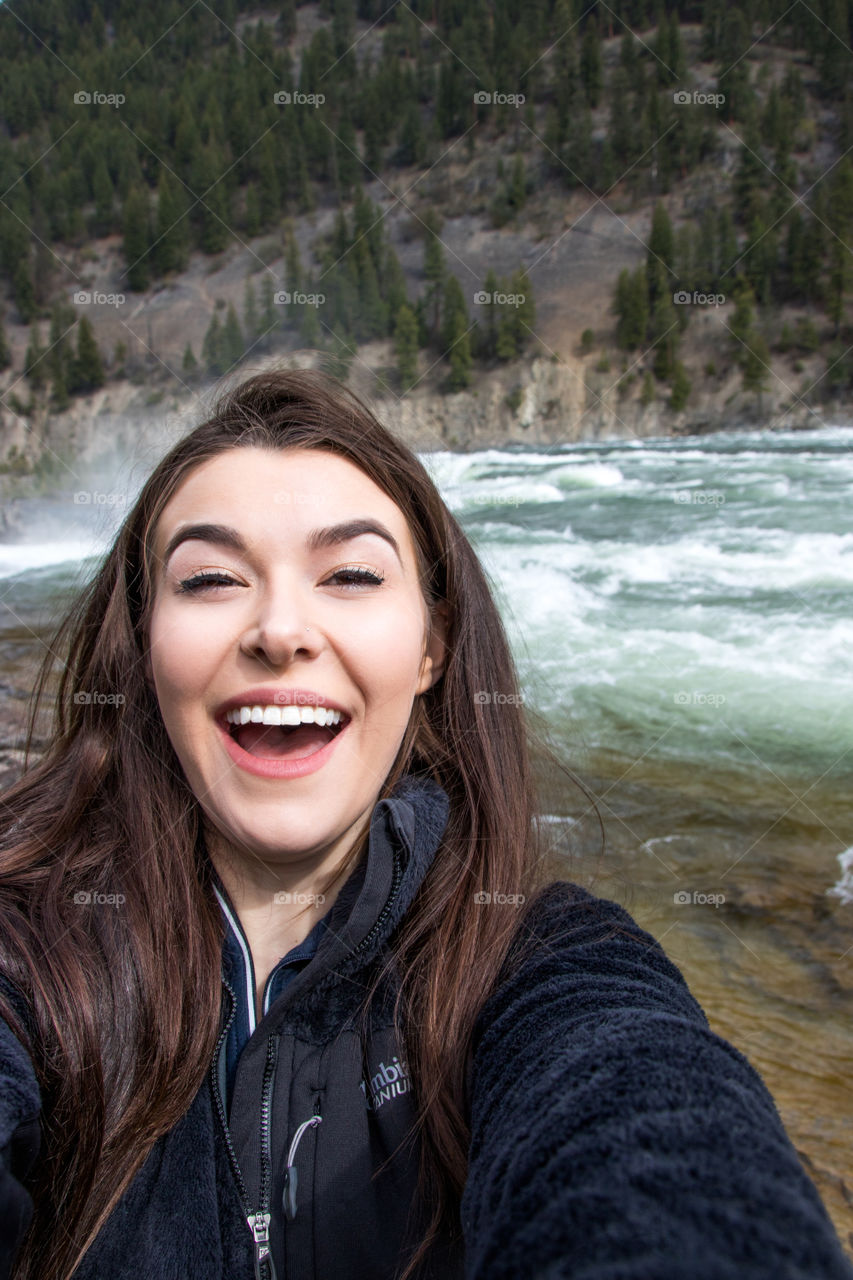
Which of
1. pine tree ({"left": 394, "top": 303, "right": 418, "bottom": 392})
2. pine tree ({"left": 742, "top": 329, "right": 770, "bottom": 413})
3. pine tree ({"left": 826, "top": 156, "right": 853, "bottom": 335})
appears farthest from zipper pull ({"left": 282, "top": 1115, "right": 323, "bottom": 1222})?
pine tree ({"left": 826, "top": 156, "right": 853, "bottom": 335})

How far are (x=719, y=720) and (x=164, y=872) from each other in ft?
17.8

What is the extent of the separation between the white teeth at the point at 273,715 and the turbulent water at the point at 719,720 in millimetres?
942

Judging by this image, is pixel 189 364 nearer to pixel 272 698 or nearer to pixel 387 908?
pixel 272 698

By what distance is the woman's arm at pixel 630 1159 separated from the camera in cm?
56

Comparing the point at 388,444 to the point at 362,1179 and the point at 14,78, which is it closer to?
the point at 362,1179

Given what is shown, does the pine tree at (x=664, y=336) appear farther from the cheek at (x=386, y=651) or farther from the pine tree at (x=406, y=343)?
the cheek at (x=386, y=651)

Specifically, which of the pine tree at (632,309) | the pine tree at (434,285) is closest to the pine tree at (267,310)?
the pine tree at (434,285)

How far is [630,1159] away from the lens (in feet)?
2.08

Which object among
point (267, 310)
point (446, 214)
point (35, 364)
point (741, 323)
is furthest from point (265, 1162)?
point (446, 214)

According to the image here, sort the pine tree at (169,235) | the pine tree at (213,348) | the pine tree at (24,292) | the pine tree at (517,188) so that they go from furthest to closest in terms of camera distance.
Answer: the pine tree at (517,188), the pine tree at (169,235), the pine tree at (24,292), the pine tree at (213,348)

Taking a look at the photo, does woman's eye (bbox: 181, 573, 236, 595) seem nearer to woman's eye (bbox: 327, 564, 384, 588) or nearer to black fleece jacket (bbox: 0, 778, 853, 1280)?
woman's eye (bbox: 327, 564, 384, 588)

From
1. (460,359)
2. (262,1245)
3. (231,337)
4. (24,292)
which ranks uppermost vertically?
(24,292)

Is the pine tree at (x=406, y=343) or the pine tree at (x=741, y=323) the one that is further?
the pine tree at (x=406, y=343)

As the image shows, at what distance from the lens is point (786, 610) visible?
8836mm
